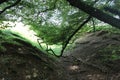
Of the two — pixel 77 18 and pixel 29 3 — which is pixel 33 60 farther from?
pixel 77 18

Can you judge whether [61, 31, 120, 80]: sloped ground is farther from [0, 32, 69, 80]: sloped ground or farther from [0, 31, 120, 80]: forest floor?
[0, 32, 69, 80]: sloped ground

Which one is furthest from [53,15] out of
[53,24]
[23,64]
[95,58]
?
[23,64]

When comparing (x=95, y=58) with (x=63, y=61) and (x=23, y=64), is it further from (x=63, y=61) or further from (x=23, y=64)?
(x=23, y=64)

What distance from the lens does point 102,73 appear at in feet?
25.2

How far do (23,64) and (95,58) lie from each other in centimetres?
324

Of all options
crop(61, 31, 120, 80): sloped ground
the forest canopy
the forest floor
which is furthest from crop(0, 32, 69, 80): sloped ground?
the forest canopy

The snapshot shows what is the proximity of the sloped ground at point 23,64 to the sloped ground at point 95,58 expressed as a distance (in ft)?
2.79

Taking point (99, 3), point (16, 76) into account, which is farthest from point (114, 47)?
point (16, 76)

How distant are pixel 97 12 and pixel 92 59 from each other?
2.71 m

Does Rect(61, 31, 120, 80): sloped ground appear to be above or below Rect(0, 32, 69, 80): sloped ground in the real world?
below

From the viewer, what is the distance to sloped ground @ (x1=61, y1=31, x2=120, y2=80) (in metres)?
7.67

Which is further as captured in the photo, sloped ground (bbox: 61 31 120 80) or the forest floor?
sloped ground (bbox: 61 31 120 80)

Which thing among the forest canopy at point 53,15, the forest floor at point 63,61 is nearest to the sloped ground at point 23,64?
the forest floor at point 63,61

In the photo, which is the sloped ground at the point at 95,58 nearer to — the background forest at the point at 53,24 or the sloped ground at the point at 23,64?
the background forest at the point at 53,24
